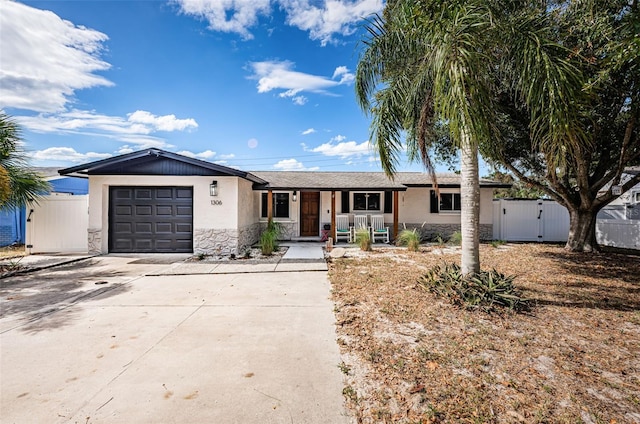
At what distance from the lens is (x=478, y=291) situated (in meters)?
4.75

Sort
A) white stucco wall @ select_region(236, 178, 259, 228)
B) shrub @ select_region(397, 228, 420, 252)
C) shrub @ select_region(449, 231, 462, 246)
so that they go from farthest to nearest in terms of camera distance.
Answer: shrub @ select_region(449, 231, 462, 246) → shrub @ select_region(397, 228, 420, 252) → white stucco wall @ select_region(236, 178, 259, 228)

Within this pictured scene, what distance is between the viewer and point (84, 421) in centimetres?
219

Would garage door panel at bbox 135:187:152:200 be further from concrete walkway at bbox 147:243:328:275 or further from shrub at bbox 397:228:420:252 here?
shrub at bbox 397:228:420:252

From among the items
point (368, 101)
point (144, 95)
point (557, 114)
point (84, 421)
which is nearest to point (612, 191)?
point (557, 114)

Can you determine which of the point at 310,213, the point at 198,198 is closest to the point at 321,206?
the point at 310,213

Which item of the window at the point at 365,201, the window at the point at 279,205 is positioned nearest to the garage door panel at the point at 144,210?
the window at the point at 279,205

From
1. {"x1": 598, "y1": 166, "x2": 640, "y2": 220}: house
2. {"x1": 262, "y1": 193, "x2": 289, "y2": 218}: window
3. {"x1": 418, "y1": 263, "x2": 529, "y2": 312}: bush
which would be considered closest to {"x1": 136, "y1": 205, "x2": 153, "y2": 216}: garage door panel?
{"x1": 262, "y1": 193, "x2": 289, "y2": 218}: window

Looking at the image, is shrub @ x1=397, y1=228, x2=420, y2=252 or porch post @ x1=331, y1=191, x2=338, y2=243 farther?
porch post @ x1=331, y1=191, x2=338, y2=243

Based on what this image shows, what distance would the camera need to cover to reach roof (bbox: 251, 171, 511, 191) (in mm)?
12297

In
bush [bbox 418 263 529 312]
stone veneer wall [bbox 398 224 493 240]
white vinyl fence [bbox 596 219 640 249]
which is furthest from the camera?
stone veneer wall [bbox 398 224 493 240]

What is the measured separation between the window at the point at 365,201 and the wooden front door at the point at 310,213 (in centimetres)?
187

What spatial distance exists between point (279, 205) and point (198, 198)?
472cm

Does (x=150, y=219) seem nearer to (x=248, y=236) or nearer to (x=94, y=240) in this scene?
(x=94, y=240)

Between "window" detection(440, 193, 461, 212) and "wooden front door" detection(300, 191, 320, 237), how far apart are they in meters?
6.07
